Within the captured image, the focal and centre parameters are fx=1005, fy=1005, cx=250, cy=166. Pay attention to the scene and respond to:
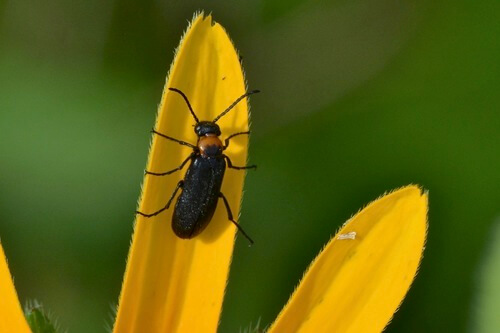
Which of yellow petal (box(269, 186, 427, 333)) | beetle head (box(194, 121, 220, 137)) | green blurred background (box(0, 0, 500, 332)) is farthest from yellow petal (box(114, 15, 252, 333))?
green blurred background (box(0, 0, 500, 332))

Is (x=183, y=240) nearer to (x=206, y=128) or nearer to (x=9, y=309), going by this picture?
(x=206, y=128)

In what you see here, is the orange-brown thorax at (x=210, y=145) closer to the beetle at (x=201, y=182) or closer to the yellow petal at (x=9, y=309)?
the beetle at (x=201, y=182)

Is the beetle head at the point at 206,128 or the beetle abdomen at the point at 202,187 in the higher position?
the beetle head at the point at 206,128

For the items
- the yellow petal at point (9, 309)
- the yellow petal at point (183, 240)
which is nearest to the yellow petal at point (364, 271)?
the yellow petal at point (183, 240)

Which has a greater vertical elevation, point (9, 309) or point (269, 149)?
point (269, 149)

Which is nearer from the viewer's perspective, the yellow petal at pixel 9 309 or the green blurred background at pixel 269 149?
the yellow petal at pixel 9 309

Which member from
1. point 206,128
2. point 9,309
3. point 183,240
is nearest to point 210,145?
point 206,128
